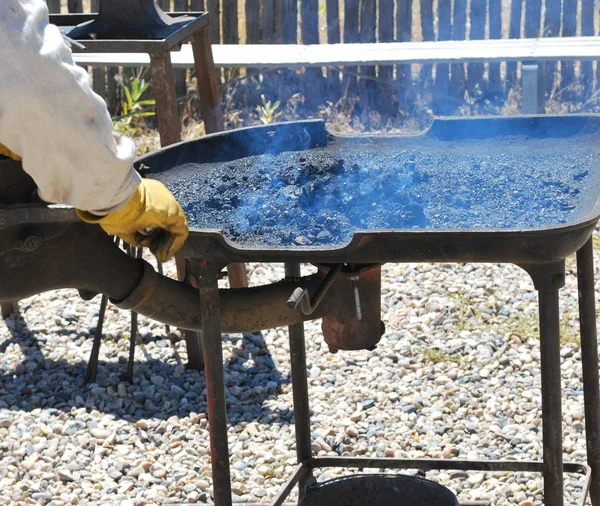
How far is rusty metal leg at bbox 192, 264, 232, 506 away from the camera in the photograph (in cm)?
245

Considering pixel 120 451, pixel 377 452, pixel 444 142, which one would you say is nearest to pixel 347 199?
pixel 444 142

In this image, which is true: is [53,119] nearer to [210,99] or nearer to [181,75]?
[210,99]

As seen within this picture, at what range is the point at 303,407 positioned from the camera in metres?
3.32

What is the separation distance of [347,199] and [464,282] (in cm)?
239

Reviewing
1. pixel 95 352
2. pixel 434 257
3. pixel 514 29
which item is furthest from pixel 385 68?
pixel 434 257

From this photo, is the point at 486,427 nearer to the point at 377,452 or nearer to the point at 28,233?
the point at 377,452

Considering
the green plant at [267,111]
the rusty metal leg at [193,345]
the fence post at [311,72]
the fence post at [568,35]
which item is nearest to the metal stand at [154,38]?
the rusty metal leg at [193,345]

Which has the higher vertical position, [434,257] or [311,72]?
[434,257]

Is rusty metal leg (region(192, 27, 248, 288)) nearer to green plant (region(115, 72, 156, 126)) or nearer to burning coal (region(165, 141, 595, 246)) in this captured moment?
burning coal (region(165, 141, 595, 246))

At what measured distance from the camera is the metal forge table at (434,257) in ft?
7.18

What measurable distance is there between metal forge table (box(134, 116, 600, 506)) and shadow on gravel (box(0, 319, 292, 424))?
2.83ft

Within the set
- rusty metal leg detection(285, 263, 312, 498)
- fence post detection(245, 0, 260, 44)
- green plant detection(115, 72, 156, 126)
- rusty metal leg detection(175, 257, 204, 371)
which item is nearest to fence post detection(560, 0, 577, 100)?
fence post detection(245, 0, 260, 44)

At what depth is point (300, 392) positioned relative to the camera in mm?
3303

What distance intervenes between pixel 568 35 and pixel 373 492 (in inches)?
248
